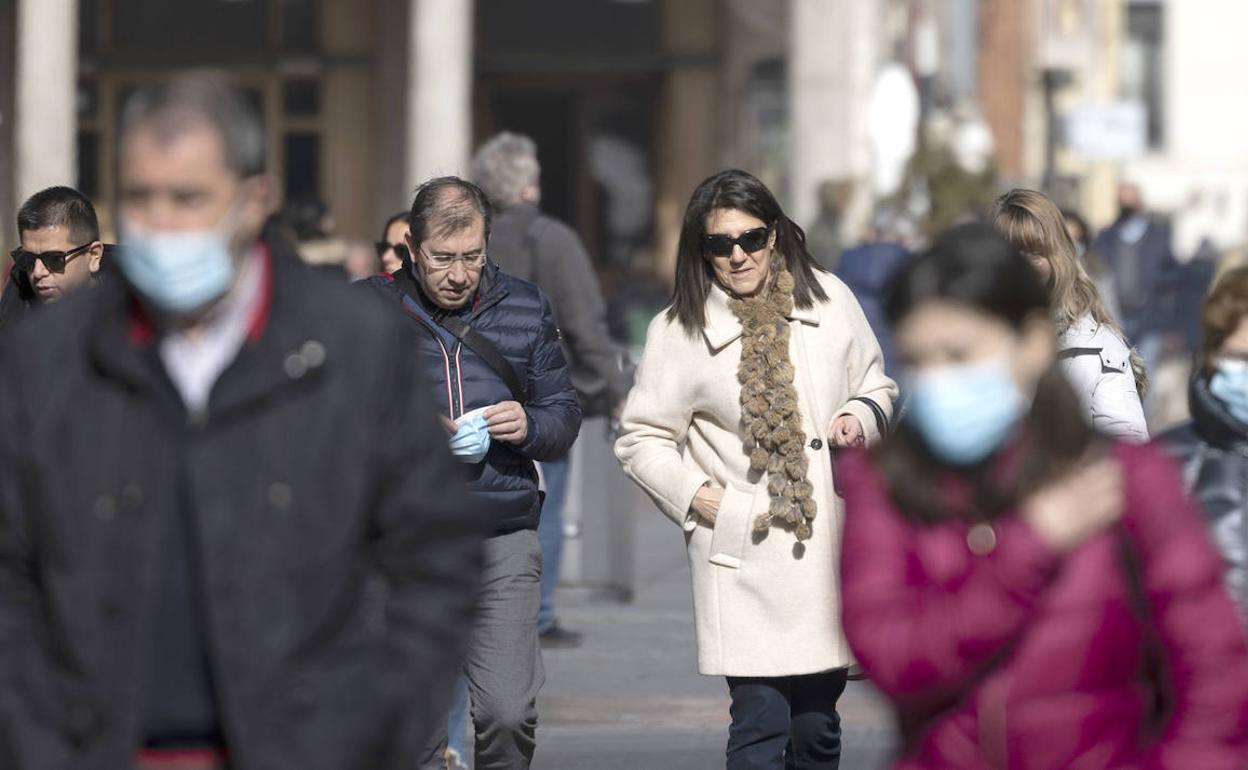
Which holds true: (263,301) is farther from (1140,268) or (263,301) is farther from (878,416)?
(1140,268)

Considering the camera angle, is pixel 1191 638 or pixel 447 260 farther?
pixel 447 260

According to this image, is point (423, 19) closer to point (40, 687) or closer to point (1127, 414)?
point (1127, 414)

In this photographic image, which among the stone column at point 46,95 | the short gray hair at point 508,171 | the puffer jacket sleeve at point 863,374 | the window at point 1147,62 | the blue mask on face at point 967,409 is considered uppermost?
the window at point 1147,62

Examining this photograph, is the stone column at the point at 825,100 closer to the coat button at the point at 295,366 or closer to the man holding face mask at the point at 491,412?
the man holding face mask at the point at 491,412

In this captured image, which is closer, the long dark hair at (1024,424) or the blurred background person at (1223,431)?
the long dark hair at (1024,424)

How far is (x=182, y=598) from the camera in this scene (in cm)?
330

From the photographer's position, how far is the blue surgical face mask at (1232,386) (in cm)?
471

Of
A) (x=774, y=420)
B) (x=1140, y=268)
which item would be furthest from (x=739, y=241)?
(x=1140, y=268)

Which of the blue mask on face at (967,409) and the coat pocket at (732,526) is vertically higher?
the blue mask on face at (967,409)

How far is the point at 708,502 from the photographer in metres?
6.23

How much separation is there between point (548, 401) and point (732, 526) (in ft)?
2.34

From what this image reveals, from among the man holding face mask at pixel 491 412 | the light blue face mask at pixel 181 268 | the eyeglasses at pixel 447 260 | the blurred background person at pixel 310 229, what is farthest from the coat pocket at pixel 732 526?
the blurred background person at pixel 310 229

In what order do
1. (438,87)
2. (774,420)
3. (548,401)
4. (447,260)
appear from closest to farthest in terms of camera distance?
1. (774,420)
2. (447,260)
3. (548,401)
4. (438,87)

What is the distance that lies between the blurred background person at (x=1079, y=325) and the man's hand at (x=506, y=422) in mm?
1311
